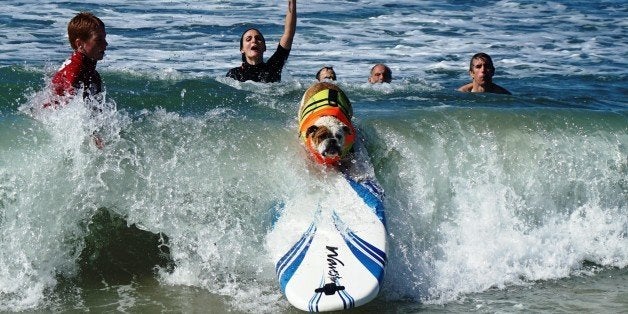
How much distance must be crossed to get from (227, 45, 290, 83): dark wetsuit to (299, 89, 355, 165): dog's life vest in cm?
235

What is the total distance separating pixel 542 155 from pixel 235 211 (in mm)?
2761

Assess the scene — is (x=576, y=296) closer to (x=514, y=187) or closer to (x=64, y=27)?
(x=514, y=187)

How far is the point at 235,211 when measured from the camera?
22.6ft

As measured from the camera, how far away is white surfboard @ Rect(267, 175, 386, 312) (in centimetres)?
580

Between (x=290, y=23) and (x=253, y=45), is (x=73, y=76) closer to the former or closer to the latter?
(x=290, y=23)

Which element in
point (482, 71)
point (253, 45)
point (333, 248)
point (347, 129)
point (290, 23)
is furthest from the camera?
point (482, 71)

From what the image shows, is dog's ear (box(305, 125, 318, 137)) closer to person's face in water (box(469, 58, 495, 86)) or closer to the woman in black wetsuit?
the woman in black wetsuit

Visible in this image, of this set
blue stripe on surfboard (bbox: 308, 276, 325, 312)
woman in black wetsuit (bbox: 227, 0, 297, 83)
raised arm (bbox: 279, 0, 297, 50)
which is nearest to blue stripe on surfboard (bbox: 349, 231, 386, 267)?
blue stripe on surfboard (bbox: 308, 276, 325, 312)

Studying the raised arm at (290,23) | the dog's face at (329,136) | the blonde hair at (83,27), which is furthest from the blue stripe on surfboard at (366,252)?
Result: the raised arm at (290,23)

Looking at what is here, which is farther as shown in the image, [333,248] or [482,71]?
[482,71]

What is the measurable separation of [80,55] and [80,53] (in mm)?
14

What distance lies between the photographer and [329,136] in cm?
682

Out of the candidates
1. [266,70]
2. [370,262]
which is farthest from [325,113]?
[266,70]

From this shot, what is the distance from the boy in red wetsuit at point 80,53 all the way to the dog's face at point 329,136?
1.64m
